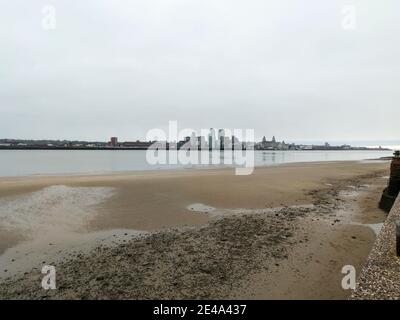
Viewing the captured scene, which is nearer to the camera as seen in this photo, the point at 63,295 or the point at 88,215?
the point at 63,295

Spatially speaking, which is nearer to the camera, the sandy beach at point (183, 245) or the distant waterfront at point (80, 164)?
the sandy beach at point (183, 245)

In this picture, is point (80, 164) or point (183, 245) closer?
point (183, 245)

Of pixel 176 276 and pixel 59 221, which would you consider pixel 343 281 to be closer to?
pixel 176 276

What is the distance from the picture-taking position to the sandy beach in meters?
4.99

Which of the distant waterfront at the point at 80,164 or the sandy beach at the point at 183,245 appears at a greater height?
the distant waterfront at the point at 80,164

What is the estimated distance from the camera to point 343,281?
5.20 m

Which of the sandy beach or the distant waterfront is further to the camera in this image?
the distant waterfront

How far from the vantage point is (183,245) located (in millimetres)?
7039

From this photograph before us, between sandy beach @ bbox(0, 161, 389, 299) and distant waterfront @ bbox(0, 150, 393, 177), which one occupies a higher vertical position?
distant waterfront @ bbox(0, 150, 393, 177)

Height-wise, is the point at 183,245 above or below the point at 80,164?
below

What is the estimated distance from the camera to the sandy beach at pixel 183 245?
4.99 meters
